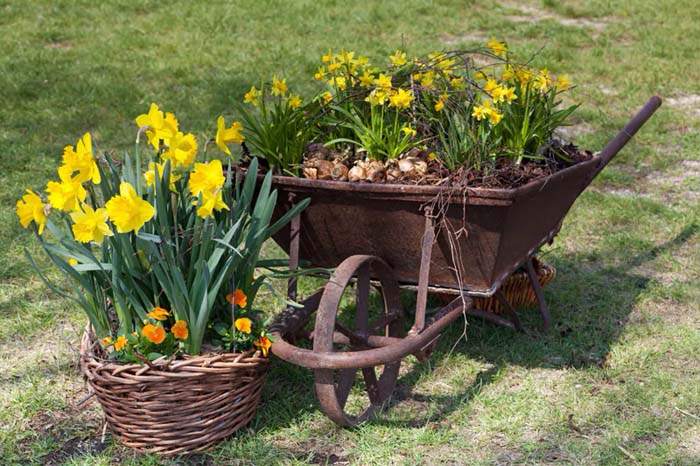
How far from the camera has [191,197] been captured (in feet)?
8.28

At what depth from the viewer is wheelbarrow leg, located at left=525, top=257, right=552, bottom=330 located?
123 inches

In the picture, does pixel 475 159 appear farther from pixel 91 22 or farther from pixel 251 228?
pixel 91 22

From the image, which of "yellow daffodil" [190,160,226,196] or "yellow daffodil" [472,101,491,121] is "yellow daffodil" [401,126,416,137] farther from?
"yellow daffodil" [190,160,226,196]

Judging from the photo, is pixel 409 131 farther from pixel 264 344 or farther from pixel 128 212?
pixel 128 212

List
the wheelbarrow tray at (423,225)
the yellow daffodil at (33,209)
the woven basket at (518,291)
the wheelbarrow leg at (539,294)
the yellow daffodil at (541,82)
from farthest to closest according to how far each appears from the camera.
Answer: the woven basket at (518,291)
the wheelbarrow leg at (539,294)
the yellow daffodil at (541,82)
the wheelbarrow tray at (423,225)
the yellow daffodil at (33,209)

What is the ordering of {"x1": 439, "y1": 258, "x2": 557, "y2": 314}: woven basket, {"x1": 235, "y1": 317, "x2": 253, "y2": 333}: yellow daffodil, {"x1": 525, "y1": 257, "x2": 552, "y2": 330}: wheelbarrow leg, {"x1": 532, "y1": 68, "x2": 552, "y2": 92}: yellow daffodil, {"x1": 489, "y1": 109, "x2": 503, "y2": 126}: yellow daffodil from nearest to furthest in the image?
{"x1": 235, "y1": 317, "x2": 253, "y2": 333}: yellow daffodil < {"x1": 489, "y1": 109, "x2": 503, "y2": 126}: yellow daffodil < {"x1": 532, "y1": 68, "x2": 552, "y2": 92}: yellow daffodil < {"x1": 525, "y1": 257, "x2": 552, "y2": 330}: wheelbarrow leg < {"x1": 439, "y1": 258, "x2": 557, "y2": 314}: woven basket

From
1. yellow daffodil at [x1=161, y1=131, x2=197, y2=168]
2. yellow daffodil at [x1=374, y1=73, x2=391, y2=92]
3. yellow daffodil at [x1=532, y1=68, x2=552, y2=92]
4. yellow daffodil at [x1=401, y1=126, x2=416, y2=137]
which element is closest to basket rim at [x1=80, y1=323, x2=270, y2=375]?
yellow daffodil at [x1=161, y1=131, x2=197, y2=168]

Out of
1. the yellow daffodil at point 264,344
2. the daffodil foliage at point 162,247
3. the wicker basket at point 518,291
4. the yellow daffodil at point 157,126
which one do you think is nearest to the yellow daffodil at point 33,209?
the daffodil foliage at point 162,247

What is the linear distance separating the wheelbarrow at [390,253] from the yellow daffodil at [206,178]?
1.15ft

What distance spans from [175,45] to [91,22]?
119 centimetres

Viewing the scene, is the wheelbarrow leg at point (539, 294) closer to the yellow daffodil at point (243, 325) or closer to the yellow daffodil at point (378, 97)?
the yellow daffodil at point (378, 97)

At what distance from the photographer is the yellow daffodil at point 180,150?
2424 mm

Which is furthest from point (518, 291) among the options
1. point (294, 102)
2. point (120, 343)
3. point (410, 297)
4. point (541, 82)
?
point (120, 343)

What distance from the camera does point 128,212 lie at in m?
2.14
